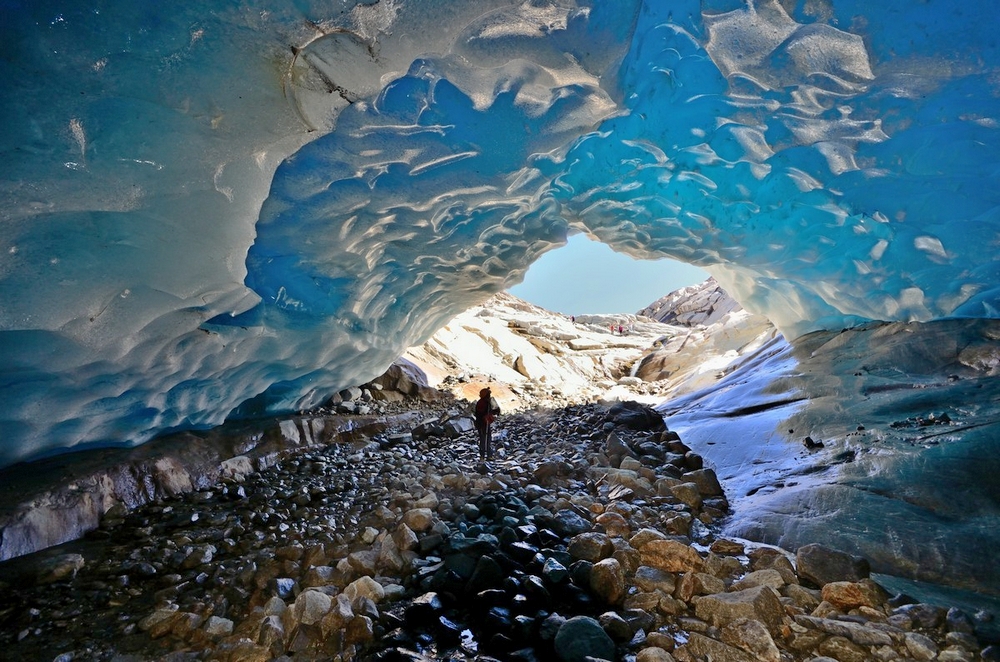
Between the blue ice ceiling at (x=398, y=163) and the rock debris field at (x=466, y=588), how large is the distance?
1653 millimetres

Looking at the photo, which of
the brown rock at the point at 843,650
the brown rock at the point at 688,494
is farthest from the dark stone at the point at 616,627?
the brown rock at the point at 688,494

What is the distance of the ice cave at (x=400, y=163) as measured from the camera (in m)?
2.25

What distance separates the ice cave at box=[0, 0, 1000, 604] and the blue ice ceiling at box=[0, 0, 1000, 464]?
17mm

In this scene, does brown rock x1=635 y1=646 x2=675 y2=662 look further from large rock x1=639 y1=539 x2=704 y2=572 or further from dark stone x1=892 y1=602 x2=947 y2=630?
dark stone x1=892 y1=602 x2=947 y2=630

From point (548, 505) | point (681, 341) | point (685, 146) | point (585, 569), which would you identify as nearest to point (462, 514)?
point (548, 505)

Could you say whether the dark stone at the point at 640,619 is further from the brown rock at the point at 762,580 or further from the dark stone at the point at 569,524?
the dark stone at the point at 569,524

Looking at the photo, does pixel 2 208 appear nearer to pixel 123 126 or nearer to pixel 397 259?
pixel 123 126

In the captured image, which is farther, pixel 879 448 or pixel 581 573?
pixel 879 448

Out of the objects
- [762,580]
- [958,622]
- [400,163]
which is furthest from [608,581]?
[400,163]

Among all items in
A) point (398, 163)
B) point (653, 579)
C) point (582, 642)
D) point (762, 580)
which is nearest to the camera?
point (582, 642)

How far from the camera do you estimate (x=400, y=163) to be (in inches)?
155

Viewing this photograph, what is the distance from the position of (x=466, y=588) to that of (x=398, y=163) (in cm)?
342

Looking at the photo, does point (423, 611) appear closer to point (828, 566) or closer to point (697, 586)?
point (697, 586)

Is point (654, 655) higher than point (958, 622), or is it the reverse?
point (654, 655)
